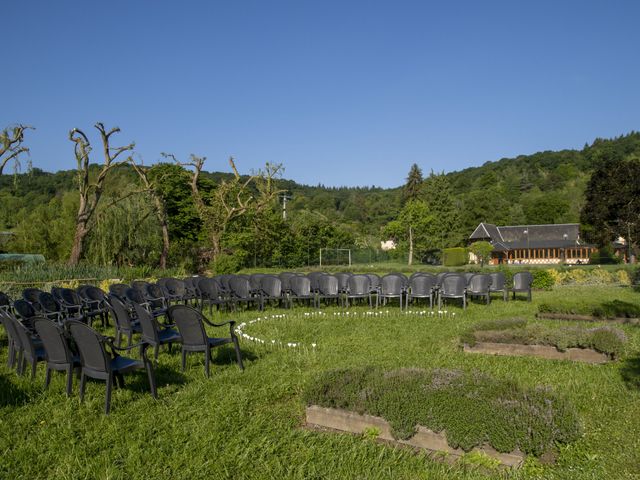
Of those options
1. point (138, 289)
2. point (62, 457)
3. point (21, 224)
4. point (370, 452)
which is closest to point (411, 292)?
point (138, 289)

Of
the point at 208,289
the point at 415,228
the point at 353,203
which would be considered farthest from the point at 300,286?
the point at 353,203

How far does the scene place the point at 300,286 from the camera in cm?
1305

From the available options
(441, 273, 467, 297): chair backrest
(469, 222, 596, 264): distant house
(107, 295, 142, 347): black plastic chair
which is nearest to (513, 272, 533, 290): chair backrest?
(441, 273, 467, 297): chair backrest

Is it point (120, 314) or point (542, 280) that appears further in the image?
point (542, 280)

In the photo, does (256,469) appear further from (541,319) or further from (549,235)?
(549,235)

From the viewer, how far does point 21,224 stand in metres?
33.4

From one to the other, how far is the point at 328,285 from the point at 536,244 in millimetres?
59171

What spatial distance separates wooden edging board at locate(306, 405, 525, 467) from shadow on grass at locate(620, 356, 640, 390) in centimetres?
264

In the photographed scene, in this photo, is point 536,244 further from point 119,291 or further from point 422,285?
point 119,291

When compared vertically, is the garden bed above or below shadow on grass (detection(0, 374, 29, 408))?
above

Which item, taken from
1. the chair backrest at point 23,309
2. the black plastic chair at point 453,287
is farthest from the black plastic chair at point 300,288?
the chair backrest at point 23,309

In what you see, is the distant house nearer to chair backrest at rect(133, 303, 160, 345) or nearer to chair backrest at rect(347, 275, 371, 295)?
chair backrest at rect(347, 275, 371, 295)

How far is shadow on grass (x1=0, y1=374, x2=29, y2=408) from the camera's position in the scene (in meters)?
5.12

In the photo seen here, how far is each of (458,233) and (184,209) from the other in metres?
34.8
